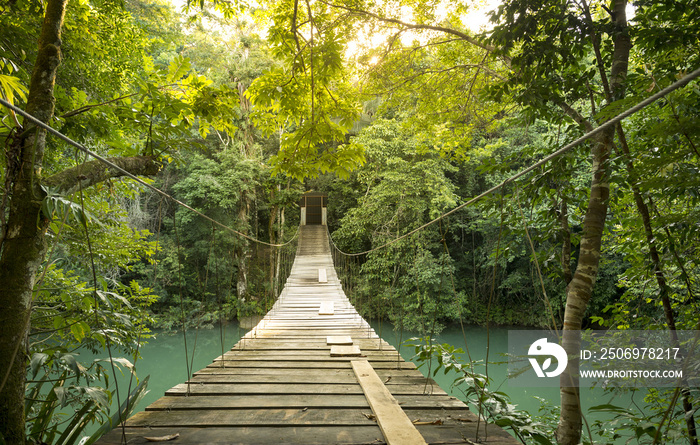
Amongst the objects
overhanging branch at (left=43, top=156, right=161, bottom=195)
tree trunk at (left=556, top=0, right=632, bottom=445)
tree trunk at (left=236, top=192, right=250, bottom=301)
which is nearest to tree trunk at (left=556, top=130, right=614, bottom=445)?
tree trunk at (left=556, top=0, right=632, bottom=445)

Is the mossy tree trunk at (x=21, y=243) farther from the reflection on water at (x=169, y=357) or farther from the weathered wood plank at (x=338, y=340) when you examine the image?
the reflection on water at (x=169, y=357)

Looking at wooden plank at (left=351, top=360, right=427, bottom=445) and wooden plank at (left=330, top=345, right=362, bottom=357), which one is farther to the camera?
wooden plank at (left=330, top=345, right=362, bottom=357)

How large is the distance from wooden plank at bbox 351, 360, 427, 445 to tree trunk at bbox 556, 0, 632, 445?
96cm

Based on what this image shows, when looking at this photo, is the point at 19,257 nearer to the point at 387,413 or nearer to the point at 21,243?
the point at 21,243

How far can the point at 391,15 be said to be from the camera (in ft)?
9.25

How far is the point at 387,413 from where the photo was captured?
3.68ft

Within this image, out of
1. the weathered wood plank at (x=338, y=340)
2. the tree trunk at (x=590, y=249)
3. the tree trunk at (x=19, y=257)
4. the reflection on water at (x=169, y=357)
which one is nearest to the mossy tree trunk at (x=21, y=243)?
the tree trunk at (x=19, y=257)

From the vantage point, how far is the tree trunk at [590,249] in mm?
1661

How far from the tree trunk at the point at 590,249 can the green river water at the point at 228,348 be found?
3727 millimetres

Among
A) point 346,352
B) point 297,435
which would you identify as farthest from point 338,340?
point 297,435

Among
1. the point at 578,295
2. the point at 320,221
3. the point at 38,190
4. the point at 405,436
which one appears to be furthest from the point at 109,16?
the point at 320,221

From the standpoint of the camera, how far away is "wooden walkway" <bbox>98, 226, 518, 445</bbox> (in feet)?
3.29

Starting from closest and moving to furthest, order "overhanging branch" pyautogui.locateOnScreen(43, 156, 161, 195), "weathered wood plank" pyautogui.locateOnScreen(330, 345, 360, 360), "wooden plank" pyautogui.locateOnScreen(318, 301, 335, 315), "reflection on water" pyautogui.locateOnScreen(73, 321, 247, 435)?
"overhanging branch" pyautogui.locateOnScreen(43, 156, 161, 195)
"weathered wood plank" pyautogui.locateOnScreen(330, 345, 360, 360)
"wooden plank" pyautogui.locateOnScreen(318, 301, 335, 315)
"reflection on water" pyautogui.locateOnScreen(73, 321, 247, 435)

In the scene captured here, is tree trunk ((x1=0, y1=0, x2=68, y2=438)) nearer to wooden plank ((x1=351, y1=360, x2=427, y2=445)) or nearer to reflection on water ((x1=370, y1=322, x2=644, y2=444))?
wooden plank ((x1=351, y1=360, x2=427, y2=445))
